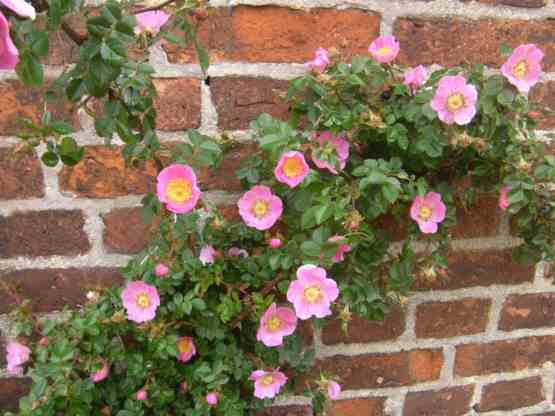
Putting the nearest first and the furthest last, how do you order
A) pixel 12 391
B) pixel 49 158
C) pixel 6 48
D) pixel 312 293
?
pixel 6 48 → pixel 49 158 → pixel 312 293 → pixel 12 391

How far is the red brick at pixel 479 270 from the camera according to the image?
79cm

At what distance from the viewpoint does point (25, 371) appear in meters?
0.68

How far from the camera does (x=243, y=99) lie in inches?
26.5

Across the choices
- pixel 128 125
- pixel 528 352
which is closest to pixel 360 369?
pixel 528 352

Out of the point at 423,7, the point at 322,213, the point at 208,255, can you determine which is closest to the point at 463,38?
the point at 423,7

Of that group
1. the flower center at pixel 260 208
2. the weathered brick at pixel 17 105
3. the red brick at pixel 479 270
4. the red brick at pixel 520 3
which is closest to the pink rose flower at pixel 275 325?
the flower center at pixel 260 208

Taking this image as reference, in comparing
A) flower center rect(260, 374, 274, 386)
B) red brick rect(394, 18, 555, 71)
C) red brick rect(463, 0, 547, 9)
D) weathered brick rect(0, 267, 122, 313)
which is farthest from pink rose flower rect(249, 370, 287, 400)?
red brick rect(463, 0, 547, 9)

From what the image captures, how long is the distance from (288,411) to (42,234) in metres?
0.42

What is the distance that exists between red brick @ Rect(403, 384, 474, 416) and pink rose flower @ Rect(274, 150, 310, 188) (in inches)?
16.9

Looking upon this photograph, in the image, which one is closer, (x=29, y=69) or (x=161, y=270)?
(x=29, y=69)

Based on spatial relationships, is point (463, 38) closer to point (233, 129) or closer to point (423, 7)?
point (423, 7)

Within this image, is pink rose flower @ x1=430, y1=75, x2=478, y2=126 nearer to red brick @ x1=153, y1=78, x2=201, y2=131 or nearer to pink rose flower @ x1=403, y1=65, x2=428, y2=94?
pink rose flower @ x1=403, y1=65, x2=428, y2=94

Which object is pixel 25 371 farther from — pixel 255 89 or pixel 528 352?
pixel 528 352

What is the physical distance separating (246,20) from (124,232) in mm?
286
